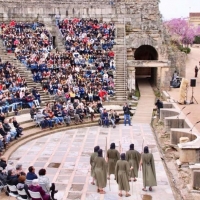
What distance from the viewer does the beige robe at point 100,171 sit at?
1326 cm

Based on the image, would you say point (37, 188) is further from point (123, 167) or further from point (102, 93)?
point (102, 93)

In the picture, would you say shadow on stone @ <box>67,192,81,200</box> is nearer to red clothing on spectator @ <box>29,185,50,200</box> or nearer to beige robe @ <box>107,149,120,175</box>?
beige robe @ <box>107,149,120,175</box>

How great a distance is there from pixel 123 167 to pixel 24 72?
17.1 metres

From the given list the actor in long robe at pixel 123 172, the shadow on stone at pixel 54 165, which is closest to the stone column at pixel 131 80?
the shadow on stone at pixel 54 165

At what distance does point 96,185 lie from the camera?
13.9 meters

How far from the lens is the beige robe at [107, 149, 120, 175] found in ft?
46.3

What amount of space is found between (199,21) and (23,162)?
101792 mm

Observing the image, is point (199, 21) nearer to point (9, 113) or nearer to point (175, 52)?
point (175, 52)

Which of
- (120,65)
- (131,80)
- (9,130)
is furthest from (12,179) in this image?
(120,65)

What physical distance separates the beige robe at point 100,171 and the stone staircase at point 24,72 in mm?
12810

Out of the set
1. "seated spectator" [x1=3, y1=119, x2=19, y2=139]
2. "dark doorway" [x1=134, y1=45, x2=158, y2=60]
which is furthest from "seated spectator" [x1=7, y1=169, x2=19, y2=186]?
"dark doorway" [x1=134, y1=45, x2=158, y2=60]

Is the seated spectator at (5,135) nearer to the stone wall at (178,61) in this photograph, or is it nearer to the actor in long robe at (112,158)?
the actor in long robe at (112,158)

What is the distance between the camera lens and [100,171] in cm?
1325

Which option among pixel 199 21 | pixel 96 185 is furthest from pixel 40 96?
pixel 199 21
